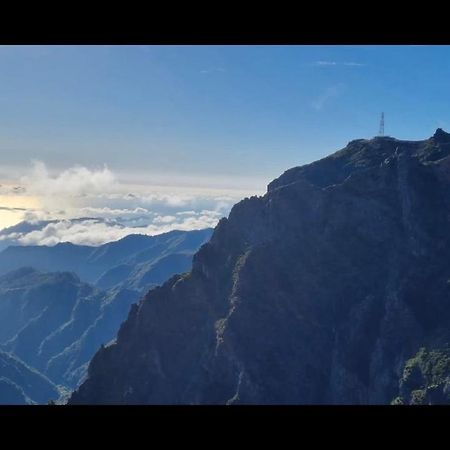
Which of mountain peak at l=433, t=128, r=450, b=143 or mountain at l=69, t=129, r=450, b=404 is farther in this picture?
mountain peak at l=433, t=128, r=450, b=143

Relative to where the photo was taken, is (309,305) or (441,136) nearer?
(309,305)

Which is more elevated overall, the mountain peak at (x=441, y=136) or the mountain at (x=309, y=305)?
the mountain peak at (x=441, y=136)

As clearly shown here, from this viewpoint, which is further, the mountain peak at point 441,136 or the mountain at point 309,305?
the mountain peak at point 441,136

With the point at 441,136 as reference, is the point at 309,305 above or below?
below

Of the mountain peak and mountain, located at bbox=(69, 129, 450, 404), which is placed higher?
the mountain peak

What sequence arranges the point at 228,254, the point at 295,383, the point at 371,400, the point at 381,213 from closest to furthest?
the point at 371,400
the point at 295,383
the point at 381,213
the point at 228,254
